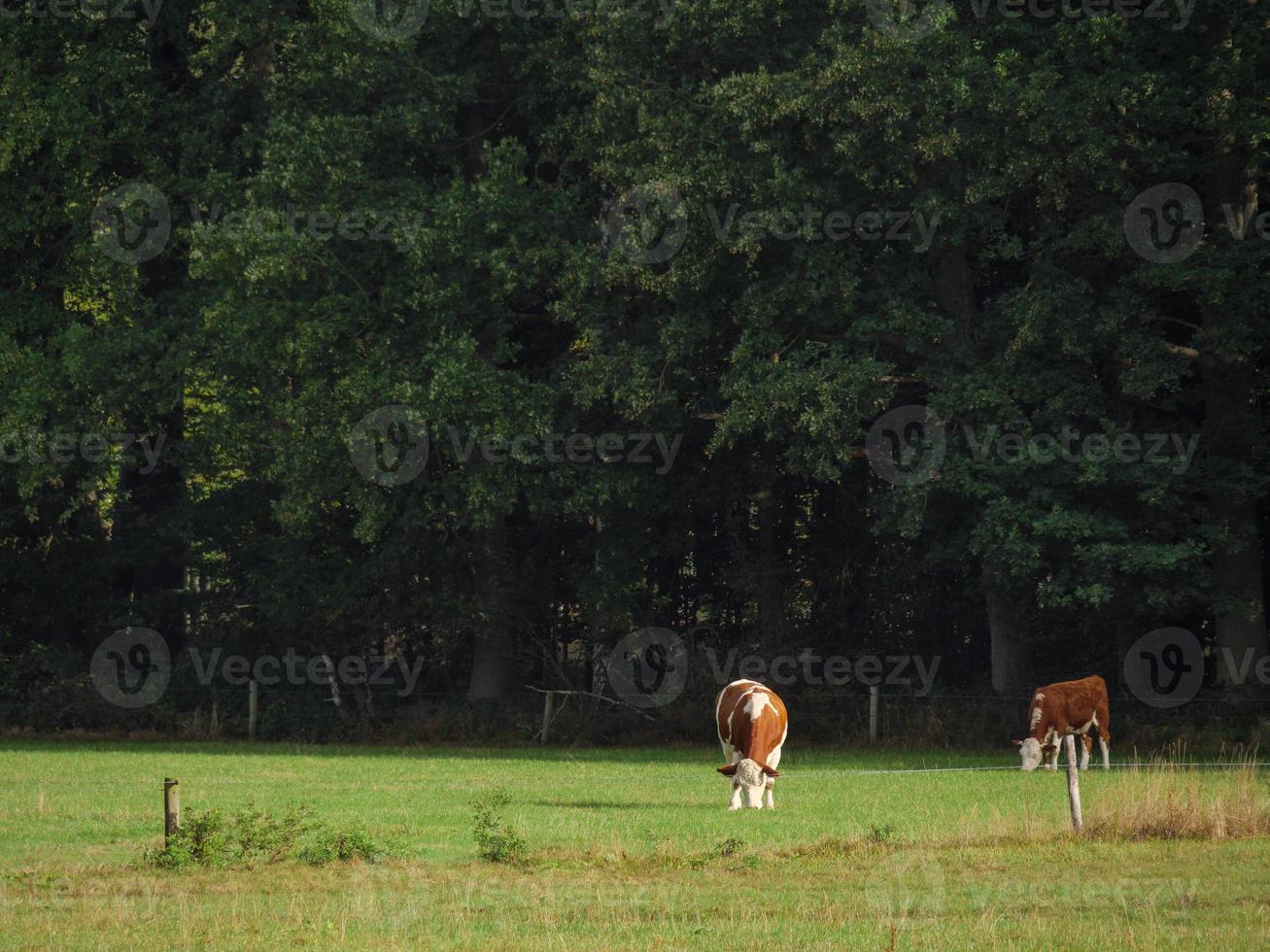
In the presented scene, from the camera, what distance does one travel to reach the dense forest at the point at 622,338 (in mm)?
31688

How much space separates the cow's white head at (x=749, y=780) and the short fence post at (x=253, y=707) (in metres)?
19.2

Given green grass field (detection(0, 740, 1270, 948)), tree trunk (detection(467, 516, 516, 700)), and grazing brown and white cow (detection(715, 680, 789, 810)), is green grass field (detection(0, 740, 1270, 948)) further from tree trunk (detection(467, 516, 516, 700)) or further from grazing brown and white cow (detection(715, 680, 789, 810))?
tree trunk (detection(467, 516, 516, 700))

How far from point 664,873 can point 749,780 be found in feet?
19.1

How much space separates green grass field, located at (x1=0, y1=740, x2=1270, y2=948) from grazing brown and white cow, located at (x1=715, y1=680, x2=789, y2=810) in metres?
0.60

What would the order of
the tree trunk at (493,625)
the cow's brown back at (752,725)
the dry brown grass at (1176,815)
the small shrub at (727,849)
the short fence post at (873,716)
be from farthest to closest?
the tree trunk at (493,625) → the short fence post at (873,716) → the cow's brown back at (752,725) → the dry brown grass at (1176,815) → the small shrub at (727,849)

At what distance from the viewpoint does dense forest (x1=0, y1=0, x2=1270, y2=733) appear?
31688mm

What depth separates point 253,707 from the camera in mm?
39812

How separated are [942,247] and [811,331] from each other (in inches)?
121

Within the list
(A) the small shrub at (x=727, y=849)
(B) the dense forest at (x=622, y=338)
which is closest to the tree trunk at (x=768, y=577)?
(B) the dense forest at (x=622, y=338)

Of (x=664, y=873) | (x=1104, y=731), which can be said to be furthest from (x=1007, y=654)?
(x=664, y=873)

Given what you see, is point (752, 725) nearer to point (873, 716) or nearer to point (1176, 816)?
point (1176, 816)

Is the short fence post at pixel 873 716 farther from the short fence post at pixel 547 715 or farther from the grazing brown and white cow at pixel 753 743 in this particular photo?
the grazing brown and white cow at pixel 753 743

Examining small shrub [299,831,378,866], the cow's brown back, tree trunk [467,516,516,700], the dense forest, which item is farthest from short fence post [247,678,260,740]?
small shrub [299,831,378,866]

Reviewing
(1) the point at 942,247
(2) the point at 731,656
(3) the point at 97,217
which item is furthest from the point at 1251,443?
(3) the point at 97,217
